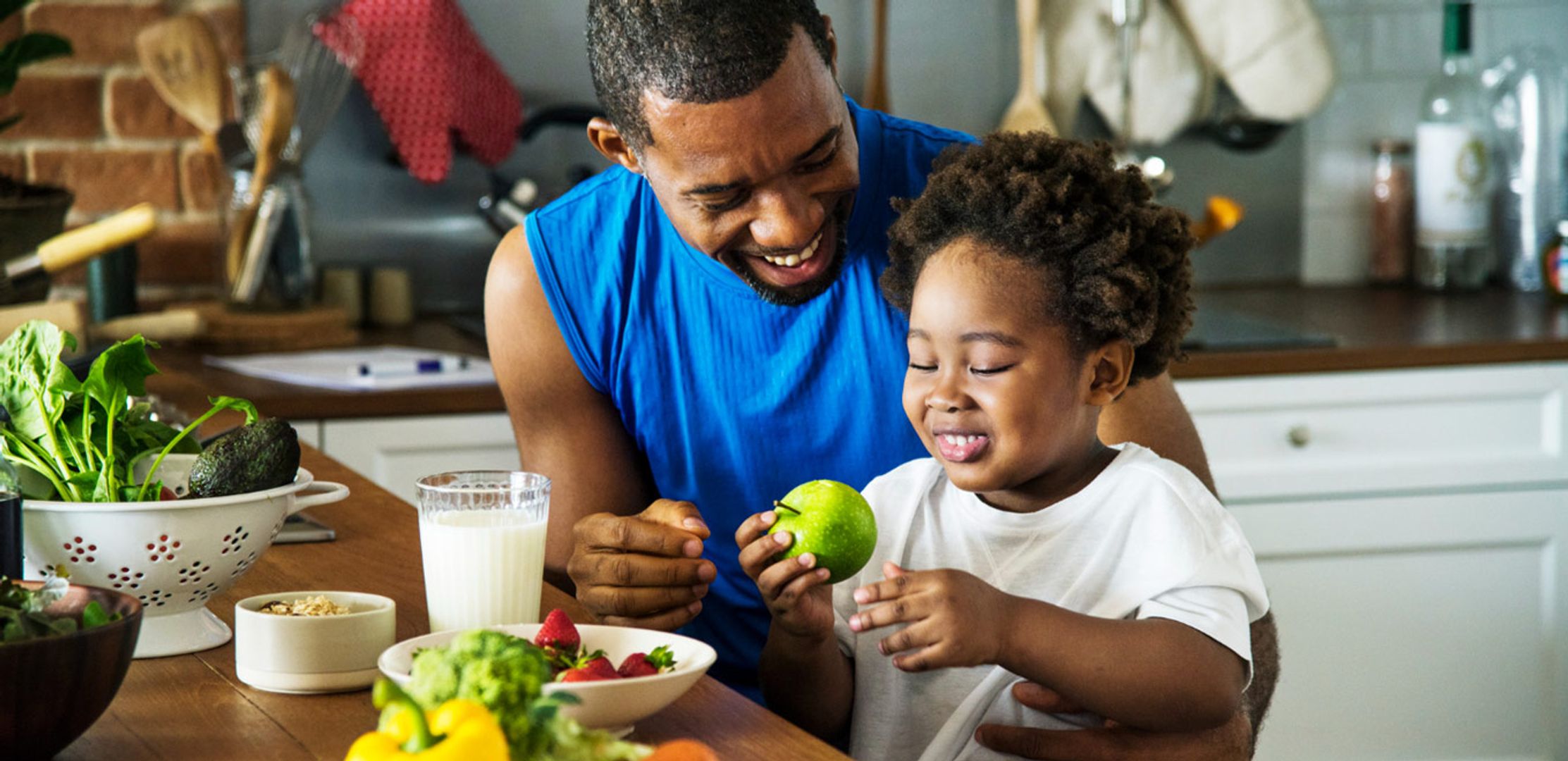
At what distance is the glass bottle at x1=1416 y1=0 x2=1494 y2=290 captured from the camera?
2.94 meters

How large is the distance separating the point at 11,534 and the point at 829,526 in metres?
0.51

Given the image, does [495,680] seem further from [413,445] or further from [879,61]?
[879,61]

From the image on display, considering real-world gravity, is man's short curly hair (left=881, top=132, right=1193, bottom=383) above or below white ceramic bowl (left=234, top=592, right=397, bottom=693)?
above

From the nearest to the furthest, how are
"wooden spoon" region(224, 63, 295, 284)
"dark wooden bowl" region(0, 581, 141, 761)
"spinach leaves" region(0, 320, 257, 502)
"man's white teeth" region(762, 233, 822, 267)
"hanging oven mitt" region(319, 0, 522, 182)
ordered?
1. "dark wooden bowl" region(0, 581, 141, 761)
2. "spinach leaves" region(0, 320, 257, 502)
3. "man's white teeth" region(762, 233, 822, 267)
4. "wooden spoon" region(224, 63, 295, 284)
5. "hanging oven mitt" region(319, 0, 522, 182)

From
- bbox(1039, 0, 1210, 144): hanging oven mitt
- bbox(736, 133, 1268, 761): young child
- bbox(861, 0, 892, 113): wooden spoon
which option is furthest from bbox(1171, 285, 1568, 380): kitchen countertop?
bbox(736, 133, 1268, 761): young child

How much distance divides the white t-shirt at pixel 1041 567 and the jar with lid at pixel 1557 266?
68.1 inches

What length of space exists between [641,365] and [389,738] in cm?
91

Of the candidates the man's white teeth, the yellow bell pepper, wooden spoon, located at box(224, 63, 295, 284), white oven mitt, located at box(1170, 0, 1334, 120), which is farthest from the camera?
white oven mitt, located at box(1170, 0, 1334, 120)

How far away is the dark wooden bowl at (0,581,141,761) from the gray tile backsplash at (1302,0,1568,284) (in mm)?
2640

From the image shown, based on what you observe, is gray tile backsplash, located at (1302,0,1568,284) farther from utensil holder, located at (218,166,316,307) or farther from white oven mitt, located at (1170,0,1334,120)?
utensil holder, located at (218,166,316,307)

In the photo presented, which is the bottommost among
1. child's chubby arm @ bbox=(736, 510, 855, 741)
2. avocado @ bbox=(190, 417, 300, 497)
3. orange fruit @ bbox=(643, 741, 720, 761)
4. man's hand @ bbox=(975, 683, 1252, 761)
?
man's hand @ bbox=(975, 683, 1252, 761)

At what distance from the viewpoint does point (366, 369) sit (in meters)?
2.29

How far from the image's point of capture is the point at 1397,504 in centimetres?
244

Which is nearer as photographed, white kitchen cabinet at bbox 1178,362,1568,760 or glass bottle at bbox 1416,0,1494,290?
white kitchen cabinet at bbox 1178,362,1568,760
